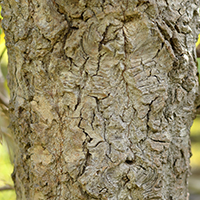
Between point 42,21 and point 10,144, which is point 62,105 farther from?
point 10,144

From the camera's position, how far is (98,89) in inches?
29.2

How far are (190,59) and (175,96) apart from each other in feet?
0.45

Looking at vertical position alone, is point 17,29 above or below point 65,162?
above

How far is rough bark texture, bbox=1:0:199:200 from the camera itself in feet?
2.38

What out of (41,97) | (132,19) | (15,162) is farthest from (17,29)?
(15,162)

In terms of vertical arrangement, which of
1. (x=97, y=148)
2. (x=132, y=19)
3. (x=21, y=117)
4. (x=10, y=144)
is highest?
(x=132, y=19)

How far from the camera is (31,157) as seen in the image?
0.81m

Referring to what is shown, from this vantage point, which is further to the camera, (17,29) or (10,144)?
(10,144)

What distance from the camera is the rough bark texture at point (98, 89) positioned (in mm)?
725

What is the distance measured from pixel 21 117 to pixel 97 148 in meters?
0.27

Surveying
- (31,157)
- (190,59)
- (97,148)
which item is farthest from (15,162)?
(190,59)

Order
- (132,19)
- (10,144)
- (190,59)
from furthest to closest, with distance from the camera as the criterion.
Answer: (10,144)
(190,59)
(132,19)

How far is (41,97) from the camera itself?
77 cm

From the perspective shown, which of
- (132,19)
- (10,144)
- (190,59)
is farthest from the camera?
(10,144)
